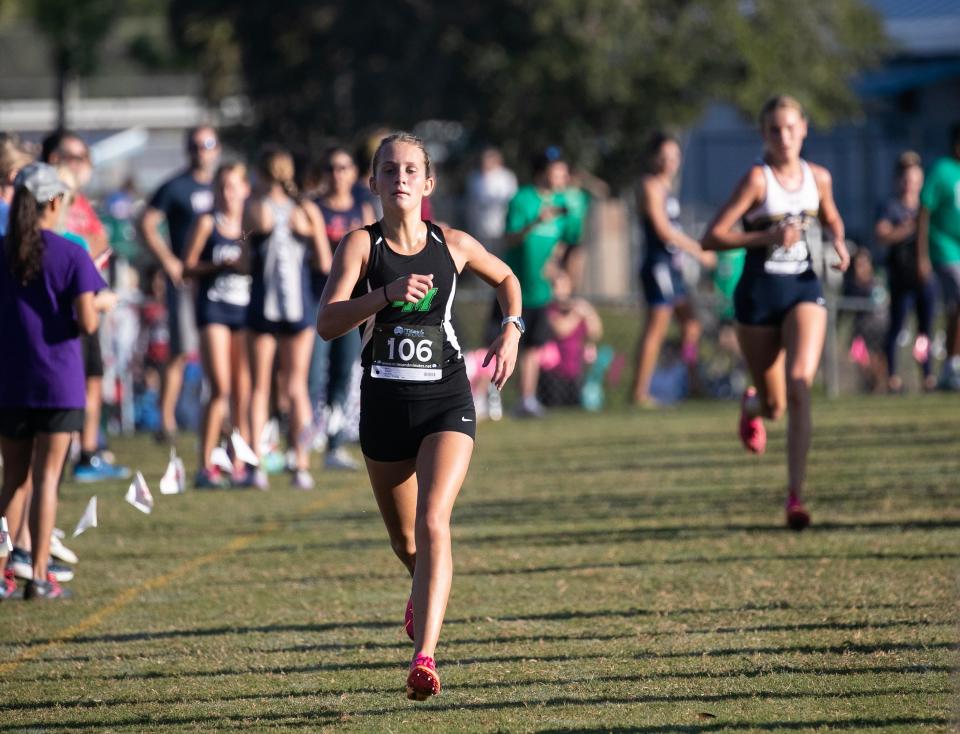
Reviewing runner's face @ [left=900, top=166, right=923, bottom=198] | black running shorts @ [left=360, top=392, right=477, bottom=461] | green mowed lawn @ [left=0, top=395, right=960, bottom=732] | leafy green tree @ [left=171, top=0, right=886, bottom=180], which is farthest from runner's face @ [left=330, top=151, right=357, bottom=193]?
leafy green tree @ [left=171, top=0, right=886, bottom=180]

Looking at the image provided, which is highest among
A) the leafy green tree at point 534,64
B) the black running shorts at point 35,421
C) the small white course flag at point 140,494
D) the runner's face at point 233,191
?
the leafy green tree at point 534,64

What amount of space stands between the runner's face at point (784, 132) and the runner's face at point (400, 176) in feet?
11.3

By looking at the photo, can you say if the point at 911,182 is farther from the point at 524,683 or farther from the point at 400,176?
the point at 524,683

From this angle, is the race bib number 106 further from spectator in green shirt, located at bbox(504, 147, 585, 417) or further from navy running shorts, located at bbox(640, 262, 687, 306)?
navy running shorts, located at bbox(640, 262, 687, 306)

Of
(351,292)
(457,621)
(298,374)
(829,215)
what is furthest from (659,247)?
(351,292)

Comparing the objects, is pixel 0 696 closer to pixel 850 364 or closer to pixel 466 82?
pixel 850 364

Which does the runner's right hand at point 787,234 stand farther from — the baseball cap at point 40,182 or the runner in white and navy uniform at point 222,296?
the runner in white and navy uniform at point 222,296

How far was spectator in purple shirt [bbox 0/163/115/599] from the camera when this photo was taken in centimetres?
757

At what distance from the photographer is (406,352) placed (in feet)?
19.7

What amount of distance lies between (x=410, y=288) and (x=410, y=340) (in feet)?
1.36

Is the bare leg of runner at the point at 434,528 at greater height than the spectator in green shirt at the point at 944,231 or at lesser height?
lesser

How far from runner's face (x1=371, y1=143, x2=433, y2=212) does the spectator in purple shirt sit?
2.16 metres

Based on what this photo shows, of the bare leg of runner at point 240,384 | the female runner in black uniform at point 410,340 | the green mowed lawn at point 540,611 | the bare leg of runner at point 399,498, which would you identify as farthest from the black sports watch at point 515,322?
the bare leg of runner at point 240,384

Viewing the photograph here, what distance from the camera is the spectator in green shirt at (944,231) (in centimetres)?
1429
